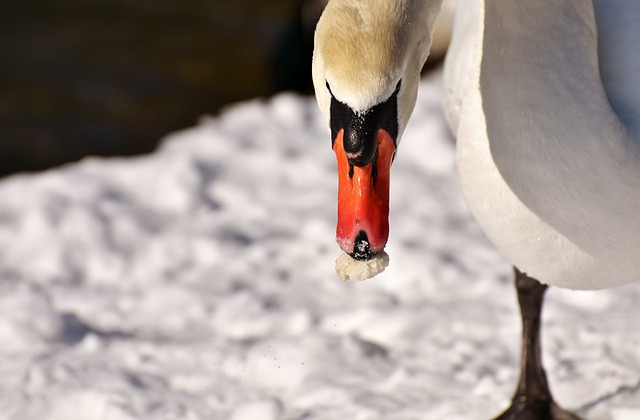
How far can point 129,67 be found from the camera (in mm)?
7934

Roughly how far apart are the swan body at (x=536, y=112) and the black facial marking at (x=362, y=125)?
0.06 feet

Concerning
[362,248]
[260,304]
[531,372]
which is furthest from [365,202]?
[260,304]

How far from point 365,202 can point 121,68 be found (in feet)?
20.3

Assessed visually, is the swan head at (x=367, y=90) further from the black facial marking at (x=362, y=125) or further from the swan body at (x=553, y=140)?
the swan body at (x=553, y=140)

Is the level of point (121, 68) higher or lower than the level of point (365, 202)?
higher

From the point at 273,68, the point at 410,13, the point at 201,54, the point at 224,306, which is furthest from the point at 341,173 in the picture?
the point at 201,54

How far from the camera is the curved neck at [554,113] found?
87.0 inches

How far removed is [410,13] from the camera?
6.50 feet

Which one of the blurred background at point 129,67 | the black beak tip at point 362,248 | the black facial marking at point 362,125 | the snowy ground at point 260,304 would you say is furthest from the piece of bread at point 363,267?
the blurred background at point 129,67

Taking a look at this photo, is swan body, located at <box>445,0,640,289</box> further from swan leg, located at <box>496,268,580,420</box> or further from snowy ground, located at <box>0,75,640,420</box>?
snowy ground, located at <box>0,75,640,420</box>

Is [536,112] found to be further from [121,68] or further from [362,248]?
[121,68]

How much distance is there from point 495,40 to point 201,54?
603cm

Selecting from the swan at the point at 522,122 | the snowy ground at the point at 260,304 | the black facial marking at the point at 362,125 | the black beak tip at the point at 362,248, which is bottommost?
the black beak tip at the point at 362,248

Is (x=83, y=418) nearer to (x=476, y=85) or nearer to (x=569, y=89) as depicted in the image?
(x=476, y=85)
